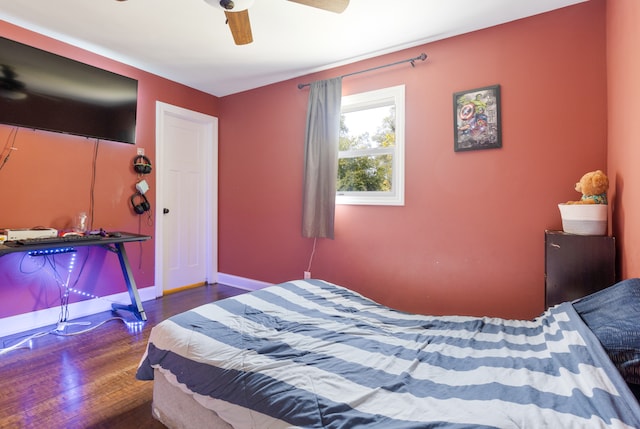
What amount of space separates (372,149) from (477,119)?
95cm

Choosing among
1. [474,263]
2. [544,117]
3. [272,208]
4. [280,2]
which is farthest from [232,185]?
[544,117]

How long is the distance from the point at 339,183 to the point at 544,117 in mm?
1785

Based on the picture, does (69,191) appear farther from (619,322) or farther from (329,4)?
(619,322)

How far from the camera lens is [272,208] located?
3729 millimetres

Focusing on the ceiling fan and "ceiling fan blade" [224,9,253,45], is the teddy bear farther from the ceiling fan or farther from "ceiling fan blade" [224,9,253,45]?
"ceiling fan blade" [224,9,253,45]

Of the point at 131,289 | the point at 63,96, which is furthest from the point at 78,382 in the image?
the point at 63,96

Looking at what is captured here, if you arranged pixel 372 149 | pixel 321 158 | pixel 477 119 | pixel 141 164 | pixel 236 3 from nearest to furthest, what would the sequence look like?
pixel 236 3, pixel 477 119, pixel 372 149, pixel 321 158, pixel 141 164

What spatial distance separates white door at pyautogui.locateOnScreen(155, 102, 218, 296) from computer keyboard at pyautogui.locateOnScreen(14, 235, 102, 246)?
3.24 feet

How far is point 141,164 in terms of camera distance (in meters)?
3.37

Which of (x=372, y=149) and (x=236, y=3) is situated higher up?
(x=236, y=3)

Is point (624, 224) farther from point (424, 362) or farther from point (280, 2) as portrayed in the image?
point (280, 2)

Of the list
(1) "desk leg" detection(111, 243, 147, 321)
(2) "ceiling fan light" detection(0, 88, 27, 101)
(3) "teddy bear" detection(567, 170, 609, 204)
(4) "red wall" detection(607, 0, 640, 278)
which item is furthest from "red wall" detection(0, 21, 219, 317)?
(4) "red wall" detection(607, 0, 640, 278)

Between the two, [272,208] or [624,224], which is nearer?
[624,224]

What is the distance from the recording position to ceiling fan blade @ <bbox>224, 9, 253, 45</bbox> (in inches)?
72.7
